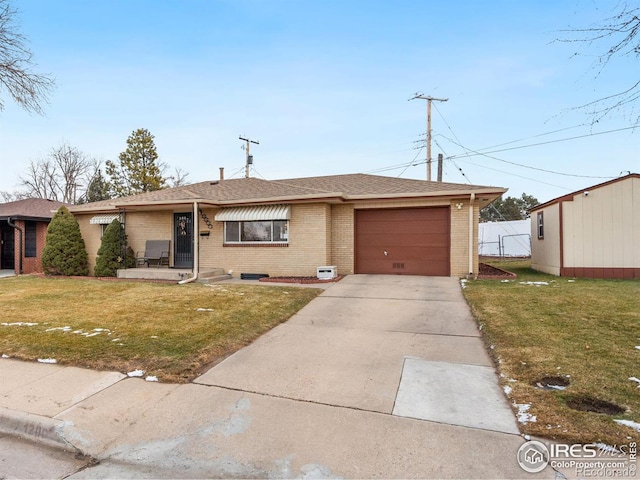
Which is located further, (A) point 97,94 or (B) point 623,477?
(A) point 97,94

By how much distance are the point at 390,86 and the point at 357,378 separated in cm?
1406

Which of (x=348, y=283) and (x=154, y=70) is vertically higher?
(x=154, y=70)

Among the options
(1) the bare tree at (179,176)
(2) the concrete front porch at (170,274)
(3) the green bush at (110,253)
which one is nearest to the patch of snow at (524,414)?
(2) the concrete front porch at (170,274)

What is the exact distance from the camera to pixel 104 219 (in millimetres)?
14039

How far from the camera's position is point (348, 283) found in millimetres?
9914

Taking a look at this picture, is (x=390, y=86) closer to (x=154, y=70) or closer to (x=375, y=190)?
(x=375, y=190)

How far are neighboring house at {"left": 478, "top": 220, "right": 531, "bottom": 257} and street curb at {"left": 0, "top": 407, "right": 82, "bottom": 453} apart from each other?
25.2m

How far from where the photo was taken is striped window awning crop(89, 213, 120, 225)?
549 inches

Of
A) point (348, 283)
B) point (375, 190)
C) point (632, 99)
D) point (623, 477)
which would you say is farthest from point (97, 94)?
point (623, 477)

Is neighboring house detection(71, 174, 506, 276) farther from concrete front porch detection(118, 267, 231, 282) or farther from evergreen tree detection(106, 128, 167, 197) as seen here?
evergreen tree detection(106, 128, 167, 197)

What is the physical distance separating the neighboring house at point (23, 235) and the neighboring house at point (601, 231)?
65.6ft

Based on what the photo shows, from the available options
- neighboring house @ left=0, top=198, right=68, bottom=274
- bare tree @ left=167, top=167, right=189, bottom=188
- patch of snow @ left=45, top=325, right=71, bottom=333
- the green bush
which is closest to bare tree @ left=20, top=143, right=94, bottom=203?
bare tree @ left=167, top=167, right=189, bottom=188

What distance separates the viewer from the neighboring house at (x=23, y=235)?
49.7ft

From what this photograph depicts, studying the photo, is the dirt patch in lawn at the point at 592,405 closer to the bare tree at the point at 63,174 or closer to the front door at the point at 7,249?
the front door at the point at 7,249
